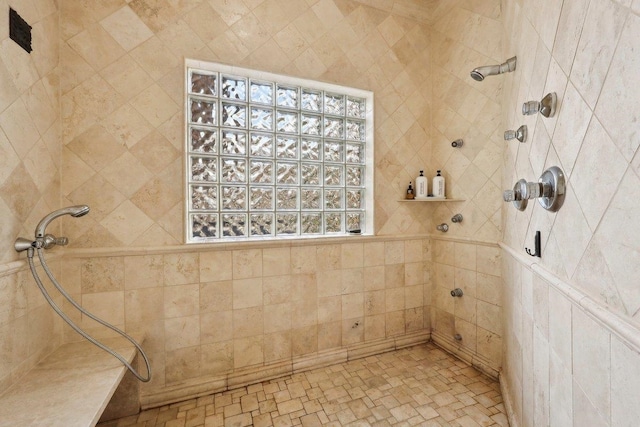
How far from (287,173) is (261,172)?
20 centimetres

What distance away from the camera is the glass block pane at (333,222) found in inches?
87.1

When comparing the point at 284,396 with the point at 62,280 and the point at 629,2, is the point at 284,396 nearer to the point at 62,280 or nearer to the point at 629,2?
the point at 62,280

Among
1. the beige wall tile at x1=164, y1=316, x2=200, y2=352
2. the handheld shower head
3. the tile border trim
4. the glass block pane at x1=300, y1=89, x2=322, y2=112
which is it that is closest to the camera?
the tile border trim

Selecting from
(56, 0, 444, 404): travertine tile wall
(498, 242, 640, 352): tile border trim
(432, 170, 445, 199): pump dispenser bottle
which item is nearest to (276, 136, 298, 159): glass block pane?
(56, 0, 444, 404): travertine tile wall

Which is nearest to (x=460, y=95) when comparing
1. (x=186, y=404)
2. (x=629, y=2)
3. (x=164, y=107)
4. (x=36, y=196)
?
(x=629, y=2)

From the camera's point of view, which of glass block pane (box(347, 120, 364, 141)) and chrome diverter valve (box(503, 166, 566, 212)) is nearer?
chrome diverter valve (box(503, 166, 566, 212))

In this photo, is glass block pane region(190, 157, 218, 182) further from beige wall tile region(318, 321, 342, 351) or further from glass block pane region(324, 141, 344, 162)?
beige wall tile region(318, 321, 342, 351)

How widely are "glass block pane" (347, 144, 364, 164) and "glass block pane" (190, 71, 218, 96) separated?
3.57ft

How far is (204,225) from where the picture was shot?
1871 millimetres

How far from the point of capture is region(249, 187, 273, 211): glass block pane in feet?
6.54

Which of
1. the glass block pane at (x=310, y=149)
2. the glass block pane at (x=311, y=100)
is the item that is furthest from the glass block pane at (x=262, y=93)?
the glass block pane at (x=310, y=149)

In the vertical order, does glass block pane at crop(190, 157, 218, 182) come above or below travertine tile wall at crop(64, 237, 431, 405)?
above

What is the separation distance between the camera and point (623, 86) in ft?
1.99

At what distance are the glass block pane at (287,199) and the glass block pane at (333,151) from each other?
0.38 meters
